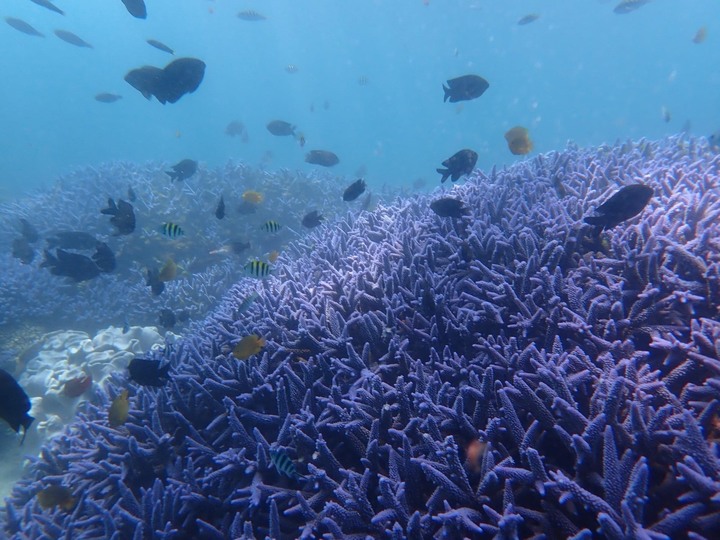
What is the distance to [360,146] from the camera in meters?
90.1

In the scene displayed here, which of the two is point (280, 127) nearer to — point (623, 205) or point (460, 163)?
point (460, 163)

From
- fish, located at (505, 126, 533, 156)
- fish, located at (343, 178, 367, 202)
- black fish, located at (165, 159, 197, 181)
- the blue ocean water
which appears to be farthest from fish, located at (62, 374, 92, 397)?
the blue ocean water

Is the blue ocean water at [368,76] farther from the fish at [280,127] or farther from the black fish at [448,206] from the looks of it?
the black fish at [448,206]

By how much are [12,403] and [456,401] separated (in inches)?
119

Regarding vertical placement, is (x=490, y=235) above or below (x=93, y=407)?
above

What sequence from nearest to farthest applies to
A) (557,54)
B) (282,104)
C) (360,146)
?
(360,146)
(557,54)
(282,104)

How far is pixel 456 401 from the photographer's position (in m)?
2.56

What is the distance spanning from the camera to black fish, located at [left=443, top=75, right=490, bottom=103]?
18.9ft

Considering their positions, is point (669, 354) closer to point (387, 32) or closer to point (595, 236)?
point (595, 236)

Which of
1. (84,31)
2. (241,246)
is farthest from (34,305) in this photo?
(84,31)

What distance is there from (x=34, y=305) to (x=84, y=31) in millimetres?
154153

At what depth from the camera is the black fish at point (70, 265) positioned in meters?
5.90

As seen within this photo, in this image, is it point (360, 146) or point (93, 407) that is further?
point (360, 146)

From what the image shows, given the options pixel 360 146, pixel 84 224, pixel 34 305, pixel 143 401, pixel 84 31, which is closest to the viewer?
pixel 143 401
